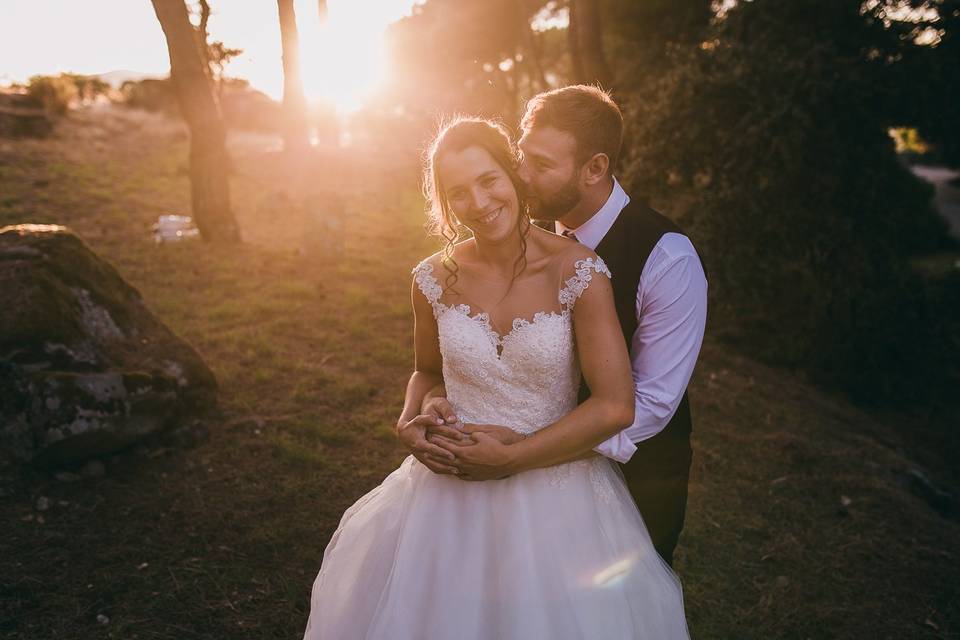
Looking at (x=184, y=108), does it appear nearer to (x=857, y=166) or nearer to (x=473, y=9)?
(x=857, y=166)

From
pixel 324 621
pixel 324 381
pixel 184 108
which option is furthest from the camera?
pixel 184 108

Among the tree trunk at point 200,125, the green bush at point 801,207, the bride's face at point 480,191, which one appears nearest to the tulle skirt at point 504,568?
the bride's face at point 480,191

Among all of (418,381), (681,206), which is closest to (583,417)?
(418,381)

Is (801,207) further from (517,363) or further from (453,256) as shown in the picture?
(517,363)

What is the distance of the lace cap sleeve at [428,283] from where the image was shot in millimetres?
2688

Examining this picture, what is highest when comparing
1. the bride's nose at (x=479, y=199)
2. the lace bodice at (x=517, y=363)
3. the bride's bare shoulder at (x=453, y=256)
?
the bride's nose at (x=479, y=199)

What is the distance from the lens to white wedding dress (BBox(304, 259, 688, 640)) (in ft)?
7.43

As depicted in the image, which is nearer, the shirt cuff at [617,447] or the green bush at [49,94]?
the shirt cuff at [617,447]

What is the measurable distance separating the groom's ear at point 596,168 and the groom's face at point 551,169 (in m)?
0.05

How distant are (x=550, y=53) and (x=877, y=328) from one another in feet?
54.5

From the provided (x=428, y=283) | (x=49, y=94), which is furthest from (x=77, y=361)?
(x=49, y=94)

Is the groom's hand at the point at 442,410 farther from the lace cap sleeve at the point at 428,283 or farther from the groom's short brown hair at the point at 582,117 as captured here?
the groom's short brown hair at the point at 582,117

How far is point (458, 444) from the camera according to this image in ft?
7.66

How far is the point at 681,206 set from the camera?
9.05 m
